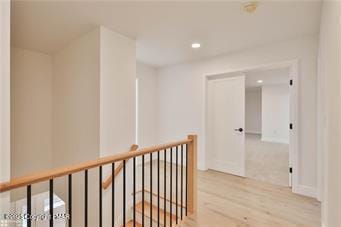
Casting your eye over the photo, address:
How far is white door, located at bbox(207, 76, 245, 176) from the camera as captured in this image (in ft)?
11.9

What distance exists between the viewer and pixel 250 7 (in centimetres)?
203

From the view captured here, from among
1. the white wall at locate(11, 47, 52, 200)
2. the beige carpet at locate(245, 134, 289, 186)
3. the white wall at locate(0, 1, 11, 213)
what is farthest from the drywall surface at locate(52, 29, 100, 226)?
the beige carpet at locate(245, 134, 289, 186)

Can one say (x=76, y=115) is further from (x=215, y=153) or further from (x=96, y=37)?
(x=215, y=153)

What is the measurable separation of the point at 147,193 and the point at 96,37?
2.68 meters

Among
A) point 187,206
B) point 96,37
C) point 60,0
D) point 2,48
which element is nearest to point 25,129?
point 96,37

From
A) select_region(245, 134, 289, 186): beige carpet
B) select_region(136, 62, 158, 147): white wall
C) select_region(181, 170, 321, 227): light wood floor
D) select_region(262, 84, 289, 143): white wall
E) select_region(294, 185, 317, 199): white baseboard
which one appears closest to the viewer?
select_region(181, 170, 321, 227): light wood floor

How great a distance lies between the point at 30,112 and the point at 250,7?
3.97m

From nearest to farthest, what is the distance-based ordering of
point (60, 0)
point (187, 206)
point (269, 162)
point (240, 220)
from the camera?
point (60, 0) → point (240, 220) → point (187, 206) → point (269, 162)

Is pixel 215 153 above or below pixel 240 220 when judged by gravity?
above

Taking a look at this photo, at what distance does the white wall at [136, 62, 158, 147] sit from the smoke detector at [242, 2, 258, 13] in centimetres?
278

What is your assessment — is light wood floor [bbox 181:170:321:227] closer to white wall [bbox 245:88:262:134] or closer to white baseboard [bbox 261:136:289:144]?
white baseboard [bbox 261:136:289:144]

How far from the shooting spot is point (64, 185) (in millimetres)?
3182

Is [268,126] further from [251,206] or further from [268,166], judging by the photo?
[251,206]

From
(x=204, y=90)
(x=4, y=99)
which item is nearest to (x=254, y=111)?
(x=204, y=90)
